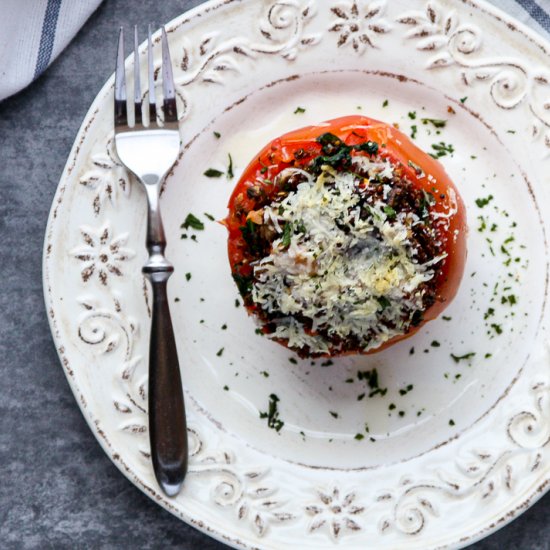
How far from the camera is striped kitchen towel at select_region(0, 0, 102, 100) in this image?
2502mm

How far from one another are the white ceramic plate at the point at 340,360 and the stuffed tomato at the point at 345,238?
23 centimetres

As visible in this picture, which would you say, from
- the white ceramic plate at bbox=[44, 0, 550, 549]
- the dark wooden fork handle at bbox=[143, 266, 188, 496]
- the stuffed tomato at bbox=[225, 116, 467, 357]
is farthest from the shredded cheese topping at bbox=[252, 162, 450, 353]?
the white ceramic plate at bbox=[44, 0, 550, 549]

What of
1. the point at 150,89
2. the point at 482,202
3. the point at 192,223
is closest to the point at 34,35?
the point at 150,89

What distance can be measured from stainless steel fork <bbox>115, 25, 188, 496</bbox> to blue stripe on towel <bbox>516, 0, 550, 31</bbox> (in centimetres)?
112

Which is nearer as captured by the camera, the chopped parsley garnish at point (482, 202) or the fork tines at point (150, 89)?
the fork tines at point (150, 89)

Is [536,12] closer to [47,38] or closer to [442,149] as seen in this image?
[442,149]

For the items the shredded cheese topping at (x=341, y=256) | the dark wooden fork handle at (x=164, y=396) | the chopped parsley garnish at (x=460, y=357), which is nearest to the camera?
the shredded cheese topping at (x=341, y=256)

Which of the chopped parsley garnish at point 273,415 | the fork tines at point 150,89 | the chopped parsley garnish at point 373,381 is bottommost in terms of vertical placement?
the chopped parsley garnish at point 273,415

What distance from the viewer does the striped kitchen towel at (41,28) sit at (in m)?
2.50

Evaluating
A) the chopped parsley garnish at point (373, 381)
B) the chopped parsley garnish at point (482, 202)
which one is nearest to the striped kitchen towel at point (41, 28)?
the chopped parsley garnish at point (482, 202)

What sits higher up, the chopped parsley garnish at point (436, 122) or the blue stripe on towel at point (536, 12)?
the blue stripe on towel at point (536, 12)

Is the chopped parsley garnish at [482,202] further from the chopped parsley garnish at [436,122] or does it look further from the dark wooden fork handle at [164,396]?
the dark wooden fork handle at [164,396]

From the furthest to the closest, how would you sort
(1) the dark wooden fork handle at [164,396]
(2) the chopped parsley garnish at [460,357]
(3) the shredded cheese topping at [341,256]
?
(2) the chopped parsley garnish at [460,357] → (1) the dark wooden fork handle at [164,396] → (3) the shredded cheese topping at [341,256]

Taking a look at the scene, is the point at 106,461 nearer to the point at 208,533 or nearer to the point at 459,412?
the point at 208,533
